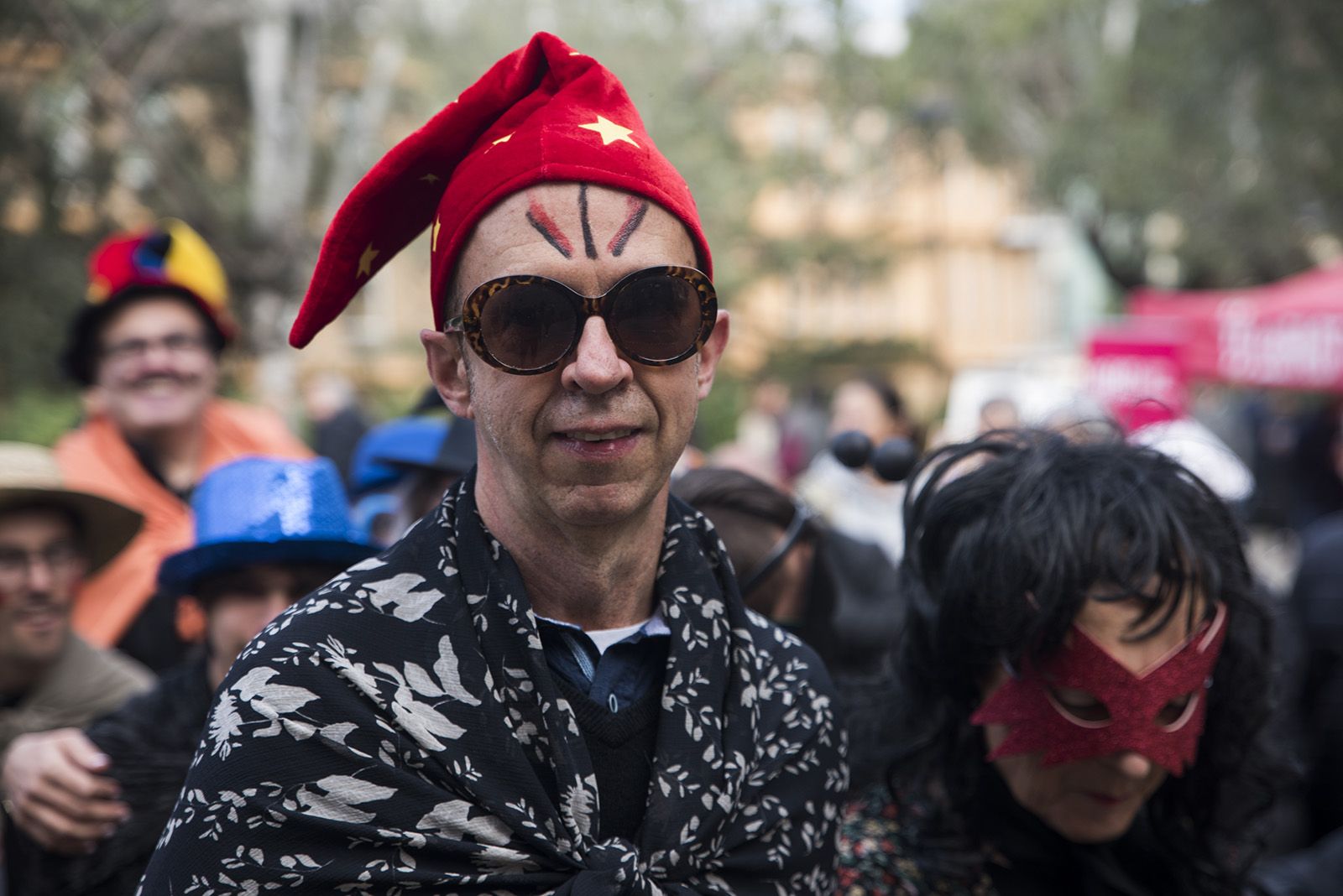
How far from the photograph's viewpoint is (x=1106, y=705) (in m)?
2.38

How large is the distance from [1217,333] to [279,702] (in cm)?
1008

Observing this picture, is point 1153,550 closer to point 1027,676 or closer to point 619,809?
point 1027,676

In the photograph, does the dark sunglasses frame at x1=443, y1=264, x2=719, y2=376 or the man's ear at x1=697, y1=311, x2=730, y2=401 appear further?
the man's ear at x1=697, y1=311, x2=730, y2=401

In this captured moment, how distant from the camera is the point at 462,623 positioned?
187 cm

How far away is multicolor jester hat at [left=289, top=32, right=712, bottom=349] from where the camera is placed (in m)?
1.93

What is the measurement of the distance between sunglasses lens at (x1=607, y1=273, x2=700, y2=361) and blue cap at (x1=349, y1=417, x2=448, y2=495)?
2.41 meters

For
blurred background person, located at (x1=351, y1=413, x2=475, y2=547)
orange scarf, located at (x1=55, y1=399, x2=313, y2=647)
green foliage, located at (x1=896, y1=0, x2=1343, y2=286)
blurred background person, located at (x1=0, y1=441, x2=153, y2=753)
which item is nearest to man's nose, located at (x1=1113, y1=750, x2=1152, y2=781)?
blurred background person, located at (x1=351, y1=413, x2=475, y2=547)

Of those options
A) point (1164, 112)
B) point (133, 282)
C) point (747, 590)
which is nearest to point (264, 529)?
point (747, 590)

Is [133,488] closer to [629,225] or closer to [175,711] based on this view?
[175,711]

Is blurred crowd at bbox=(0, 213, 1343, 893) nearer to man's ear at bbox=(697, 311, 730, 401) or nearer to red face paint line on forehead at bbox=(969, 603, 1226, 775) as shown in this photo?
red face paint line on forehead at bbox=(969, 603, 1226, 775)

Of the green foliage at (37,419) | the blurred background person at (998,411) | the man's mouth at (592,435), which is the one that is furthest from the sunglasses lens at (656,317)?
the green foliage at (37,419)

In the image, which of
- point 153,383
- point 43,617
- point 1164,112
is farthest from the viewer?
point 1164,112

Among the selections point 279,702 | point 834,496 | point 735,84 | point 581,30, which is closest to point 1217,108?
point 581,30

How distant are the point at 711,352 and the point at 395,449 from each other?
249cm
